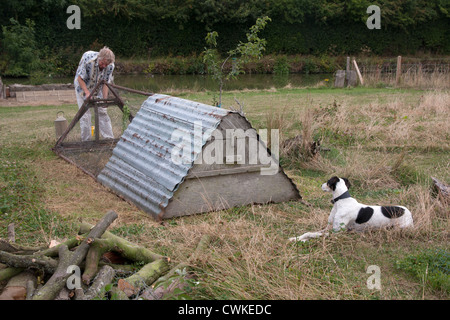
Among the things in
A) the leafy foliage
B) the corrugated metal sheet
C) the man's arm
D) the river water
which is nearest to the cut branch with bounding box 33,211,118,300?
the corrugated metal sheet

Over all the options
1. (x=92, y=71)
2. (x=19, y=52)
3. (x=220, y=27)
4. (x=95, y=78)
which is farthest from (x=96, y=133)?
(x=220, y=27)

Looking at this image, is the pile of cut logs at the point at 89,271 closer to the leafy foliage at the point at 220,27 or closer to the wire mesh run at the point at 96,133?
the wire mesh run at the point at 96,133

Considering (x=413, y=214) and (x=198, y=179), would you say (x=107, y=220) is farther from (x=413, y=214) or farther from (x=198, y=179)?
(x=413, y=214)

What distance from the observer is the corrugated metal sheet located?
5234 mm

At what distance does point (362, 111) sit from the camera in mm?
11078

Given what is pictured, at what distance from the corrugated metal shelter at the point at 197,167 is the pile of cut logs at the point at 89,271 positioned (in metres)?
1.26

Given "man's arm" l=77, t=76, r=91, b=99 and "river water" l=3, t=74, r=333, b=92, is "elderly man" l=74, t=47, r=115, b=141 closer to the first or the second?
"man's arm" l=77, t=76, r=91, b=99

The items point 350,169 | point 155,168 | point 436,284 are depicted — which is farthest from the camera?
point 350,169

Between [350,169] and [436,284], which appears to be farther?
[350,169]

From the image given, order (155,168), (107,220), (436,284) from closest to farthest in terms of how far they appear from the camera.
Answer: (436,284), (107,220), (155,168)

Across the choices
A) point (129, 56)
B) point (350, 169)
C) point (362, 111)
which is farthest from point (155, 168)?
point (129, 56)

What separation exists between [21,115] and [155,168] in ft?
27.8

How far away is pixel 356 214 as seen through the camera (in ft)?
15.1

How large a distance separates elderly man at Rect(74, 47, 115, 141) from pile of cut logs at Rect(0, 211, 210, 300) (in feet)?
15.2
